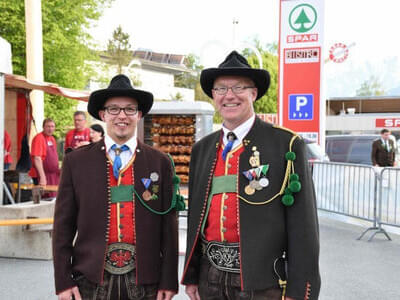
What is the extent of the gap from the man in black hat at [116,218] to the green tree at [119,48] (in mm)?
49864

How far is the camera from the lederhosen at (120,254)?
2.83m

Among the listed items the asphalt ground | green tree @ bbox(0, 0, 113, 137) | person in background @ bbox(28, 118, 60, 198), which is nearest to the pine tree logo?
the asphalt ground

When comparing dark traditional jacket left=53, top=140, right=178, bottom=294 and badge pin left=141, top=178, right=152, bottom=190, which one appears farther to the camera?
badge pin left=141, top=178, right=152, bottom=190

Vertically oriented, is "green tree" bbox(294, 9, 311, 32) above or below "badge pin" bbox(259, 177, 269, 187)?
above

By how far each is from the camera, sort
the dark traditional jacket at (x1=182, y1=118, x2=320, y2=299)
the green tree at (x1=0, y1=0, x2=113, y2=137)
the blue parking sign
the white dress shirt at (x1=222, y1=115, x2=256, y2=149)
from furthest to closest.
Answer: the green tree at (x1=0, y1=0, x2=113, y2=137), the blue parking sign, the white dress shirt at (x1=222, y1=115, x2=256, y2=149), the dark traditional jacket at (x1=182, y1=118, x2=320, y2=299)

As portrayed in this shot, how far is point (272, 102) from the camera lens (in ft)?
173

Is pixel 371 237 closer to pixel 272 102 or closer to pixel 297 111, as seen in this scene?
pixel 297 111

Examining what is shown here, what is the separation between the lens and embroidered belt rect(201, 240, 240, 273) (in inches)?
107

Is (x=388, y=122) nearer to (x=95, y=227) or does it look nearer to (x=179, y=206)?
(x=179, y=206)

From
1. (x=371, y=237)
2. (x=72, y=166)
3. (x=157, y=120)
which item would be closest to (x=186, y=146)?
(x=157, y=120)

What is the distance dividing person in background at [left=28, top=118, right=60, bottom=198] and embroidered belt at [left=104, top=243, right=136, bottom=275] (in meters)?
6.74

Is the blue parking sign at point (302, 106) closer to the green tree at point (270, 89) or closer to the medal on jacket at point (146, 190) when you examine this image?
the medal on jacket at point (146, 190)

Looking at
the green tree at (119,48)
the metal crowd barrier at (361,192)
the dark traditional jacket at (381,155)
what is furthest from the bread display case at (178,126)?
the green tree at (119,48)

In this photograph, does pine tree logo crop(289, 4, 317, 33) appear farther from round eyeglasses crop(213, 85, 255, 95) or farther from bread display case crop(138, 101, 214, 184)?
round eyeglasses crop(213, 85, 255, 95)
